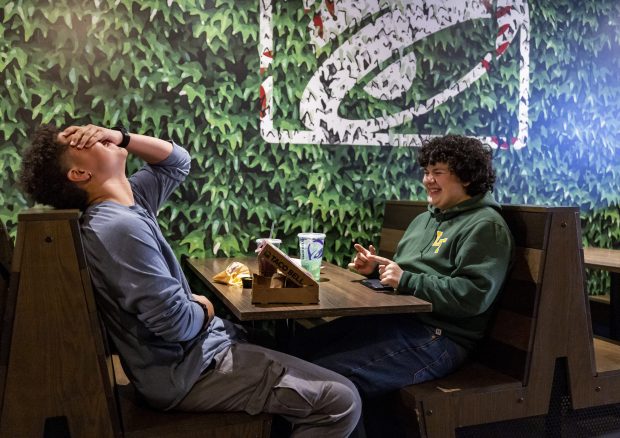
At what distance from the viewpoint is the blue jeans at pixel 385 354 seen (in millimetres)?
2064

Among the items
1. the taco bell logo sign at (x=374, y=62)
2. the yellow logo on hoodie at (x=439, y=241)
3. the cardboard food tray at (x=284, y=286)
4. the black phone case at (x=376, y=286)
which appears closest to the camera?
the cardboard food tray at (x=284, y=286)

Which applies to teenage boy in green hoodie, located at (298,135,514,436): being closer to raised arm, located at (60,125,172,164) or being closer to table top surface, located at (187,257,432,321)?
table top surface, located at (187,257,432,321)

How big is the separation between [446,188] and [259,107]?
3.66 feet

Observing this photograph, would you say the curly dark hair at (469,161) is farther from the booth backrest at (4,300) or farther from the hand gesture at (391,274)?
the booth backrest at (4,300)

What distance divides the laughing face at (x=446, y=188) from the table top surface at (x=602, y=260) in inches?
26.1

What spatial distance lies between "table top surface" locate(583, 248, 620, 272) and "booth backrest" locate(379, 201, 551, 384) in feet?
1.68

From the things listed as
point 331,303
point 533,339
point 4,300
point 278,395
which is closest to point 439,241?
point 533,339

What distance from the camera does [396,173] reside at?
329 cm

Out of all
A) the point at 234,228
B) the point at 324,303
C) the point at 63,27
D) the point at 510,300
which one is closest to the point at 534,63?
the point at 510,300

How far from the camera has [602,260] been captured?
9.46 feet

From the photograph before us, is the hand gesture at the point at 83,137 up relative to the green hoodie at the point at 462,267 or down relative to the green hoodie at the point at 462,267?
up

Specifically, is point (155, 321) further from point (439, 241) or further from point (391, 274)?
point (439, 241)

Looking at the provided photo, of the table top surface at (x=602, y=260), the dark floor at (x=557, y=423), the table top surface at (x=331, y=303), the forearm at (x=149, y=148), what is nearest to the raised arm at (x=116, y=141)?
the forearm at (x=149, y=148)

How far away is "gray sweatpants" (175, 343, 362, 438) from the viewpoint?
1689 millimetres
